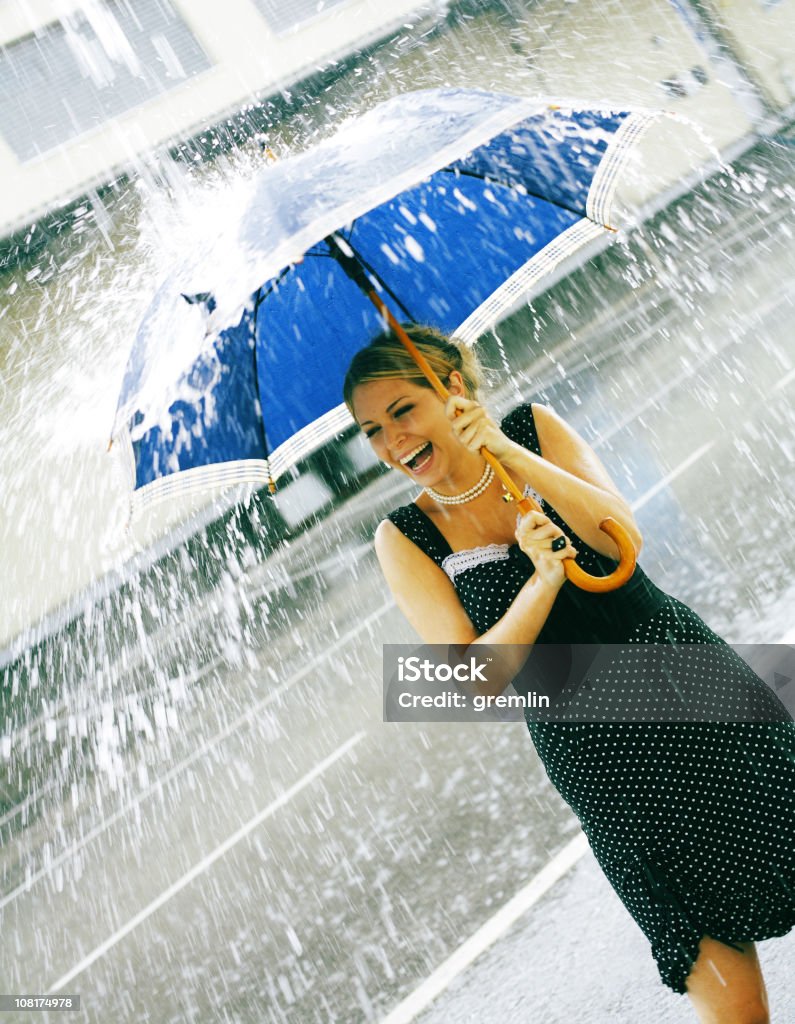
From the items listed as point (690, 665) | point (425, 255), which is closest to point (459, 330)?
point (425, 255)

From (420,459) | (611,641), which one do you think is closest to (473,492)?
(420,459)

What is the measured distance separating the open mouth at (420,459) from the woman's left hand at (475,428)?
0.36ft

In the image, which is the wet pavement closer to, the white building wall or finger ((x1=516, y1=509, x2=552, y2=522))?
finger ((x1=516, y1=509, x2=552, y2=522))

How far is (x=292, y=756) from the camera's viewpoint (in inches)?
225

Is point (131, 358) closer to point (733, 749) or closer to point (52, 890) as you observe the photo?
point (733, 749)

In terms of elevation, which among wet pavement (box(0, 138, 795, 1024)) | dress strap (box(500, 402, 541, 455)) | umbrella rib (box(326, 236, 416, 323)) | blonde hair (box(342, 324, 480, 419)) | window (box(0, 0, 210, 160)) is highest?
window (box(0, 0, 210, 160))

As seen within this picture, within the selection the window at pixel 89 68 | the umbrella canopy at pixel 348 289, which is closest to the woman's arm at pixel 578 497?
the umbrella canopy at pixel 348 289

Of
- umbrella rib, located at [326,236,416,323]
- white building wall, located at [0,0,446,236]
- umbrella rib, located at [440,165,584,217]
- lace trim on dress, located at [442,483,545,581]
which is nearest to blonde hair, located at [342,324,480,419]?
umbrella rib, located at [326,236,416,323]

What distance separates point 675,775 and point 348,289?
1490mm

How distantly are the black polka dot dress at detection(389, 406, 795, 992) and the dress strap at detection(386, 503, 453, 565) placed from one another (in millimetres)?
109

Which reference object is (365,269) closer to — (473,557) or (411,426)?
(411,426)

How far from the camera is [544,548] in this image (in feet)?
5.24

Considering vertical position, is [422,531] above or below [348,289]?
below

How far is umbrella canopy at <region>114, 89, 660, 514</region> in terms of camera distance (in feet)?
6.09
